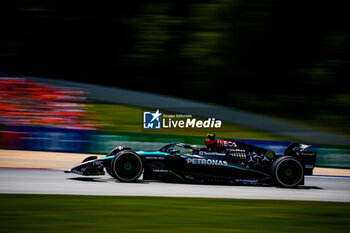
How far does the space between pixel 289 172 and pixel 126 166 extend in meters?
3.30

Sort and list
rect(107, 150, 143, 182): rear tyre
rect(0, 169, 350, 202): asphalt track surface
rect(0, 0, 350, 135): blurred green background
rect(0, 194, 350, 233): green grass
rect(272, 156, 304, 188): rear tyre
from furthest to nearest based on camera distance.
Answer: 1. rect(0, 0, 350, 135): blurred green background
2. rect(272, 156, 304, 188): rear tyre
3. rect(107, 150, 143, 182): rear tyre
4. rect(0, 169, 350, 202): asphalt track surface
5. rect(0, 194, 350, 233): green grass

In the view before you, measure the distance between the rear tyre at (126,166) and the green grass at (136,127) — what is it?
27.8ft

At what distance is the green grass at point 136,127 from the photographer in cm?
1825

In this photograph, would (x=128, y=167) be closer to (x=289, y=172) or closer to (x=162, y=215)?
(x=162, y=215)

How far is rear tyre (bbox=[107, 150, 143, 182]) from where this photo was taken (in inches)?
370

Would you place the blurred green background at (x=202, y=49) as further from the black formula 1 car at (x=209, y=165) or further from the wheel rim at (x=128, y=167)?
the wheel rim at (x=128, y=167)

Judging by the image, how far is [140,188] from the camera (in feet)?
29.6

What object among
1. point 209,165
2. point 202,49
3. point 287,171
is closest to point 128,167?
point 209,165

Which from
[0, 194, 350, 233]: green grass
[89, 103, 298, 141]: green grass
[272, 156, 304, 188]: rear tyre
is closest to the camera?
[0, 194, 350, 233]: green grass

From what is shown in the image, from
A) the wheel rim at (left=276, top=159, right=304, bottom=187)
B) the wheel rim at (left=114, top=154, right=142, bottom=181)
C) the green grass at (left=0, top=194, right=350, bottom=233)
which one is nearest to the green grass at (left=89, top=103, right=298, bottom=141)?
the wheel rim at (left=276, top=159, right=304, bottom=187)

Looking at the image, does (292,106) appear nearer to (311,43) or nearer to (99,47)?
(311,43)

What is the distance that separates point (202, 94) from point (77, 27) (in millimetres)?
7710

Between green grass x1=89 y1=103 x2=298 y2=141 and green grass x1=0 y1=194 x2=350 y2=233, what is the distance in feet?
32.9

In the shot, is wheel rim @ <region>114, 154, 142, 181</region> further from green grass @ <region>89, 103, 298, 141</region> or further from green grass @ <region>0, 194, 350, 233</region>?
green grass @ <region>89, 103, 298, 141</region>
